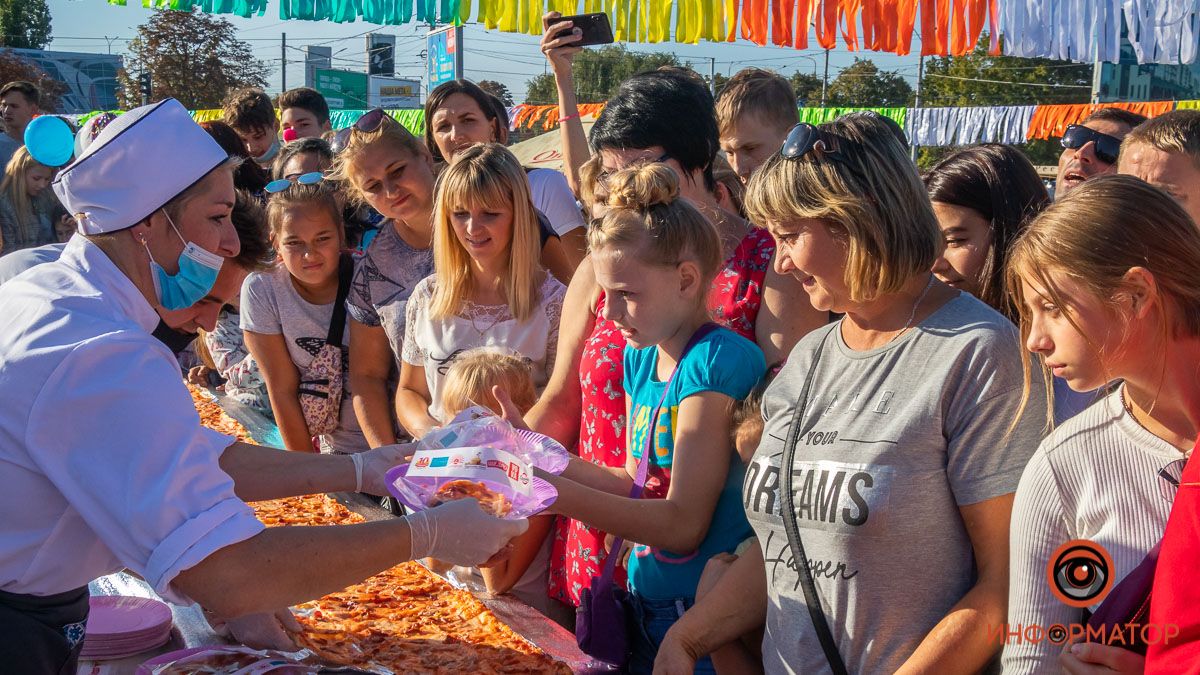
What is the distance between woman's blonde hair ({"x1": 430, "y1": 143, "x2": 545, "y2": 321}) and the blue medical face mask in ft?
4.55

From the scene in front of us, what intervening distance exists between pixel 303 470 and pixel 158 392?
0.84 metres

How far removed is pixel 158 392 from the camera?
1740 mm

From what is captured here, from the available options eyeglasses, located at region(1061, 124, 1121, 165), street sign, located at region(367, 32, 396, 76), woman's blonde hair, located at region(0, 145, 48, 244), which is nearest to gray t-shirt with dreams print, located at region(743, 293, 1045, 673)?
eyeglasses, located at region(1061, 124, 1121, 165)

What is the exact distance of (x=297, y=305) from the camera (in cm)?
426

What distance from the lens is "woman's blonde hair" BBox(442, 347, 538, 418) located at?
2.93m

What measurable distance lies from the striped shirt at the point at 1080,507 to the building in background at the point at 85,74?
56.0 meters

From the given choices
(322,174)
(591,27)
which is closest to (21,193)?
(322,174)

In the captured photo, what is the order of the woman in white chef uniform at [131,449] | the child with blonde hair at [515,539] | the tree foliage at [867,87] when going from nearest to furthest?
1. the woman in white chef uniform at [131,449]
2. the child with blonde hair at [515,539]
3. the tree foliage at [867,87]

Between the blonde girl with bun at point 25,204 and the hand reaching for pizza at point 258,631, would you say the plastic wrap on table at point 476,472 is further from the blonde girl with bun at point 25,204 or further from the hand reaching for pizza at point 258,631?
the blonde girl with bun at point 25,204

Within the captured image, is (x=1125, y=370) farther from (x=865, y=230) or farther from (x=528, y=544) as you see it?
(x=528, y=544)

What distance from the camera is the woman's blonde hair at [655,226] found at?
2.58 metres

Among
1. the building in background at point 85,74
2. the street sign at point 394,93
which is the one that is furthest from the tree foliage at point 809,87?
the building in background at point 85,74

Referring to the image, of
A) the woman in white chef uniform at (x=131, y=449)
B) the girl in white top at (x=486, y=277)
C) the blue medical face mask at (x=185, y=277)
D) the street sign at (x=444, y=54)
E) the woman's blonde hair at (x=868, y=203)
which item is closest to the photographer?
the woman in white chef uniform at (x=131, y=449)

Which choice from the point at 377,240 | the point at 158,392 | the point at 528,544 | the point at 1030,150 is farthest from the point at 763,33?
the point at 1030,150
